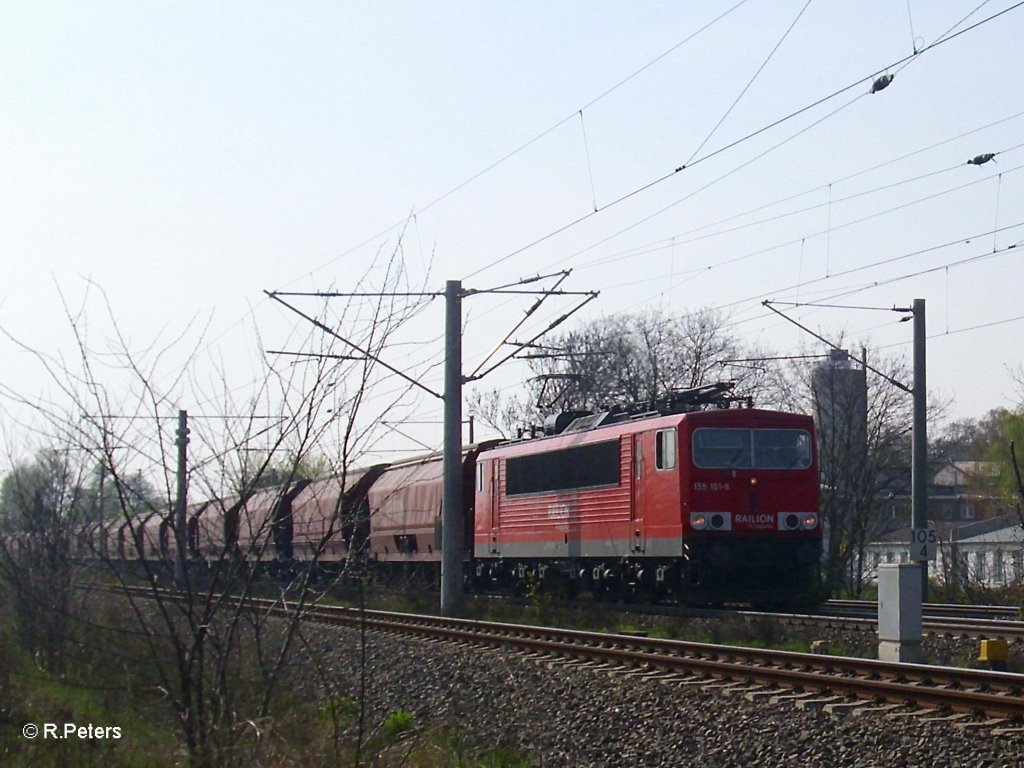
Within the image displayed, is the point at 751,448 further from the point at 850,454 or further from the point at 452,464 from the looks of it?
the point at 850,454

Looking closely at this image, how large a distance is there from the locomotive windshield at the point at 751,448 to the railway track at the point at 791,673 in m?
4.55

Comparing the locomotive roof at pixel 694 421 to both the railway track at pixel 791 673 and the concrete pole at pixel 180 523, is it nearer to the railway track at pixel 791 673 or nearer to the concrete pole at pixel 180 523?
the railway track at pixel 791 673

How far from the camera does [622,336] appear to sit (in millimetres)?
54562

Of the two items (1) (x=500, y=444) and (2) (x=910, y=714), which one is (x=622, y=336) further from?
(2) (x=910, y=714)

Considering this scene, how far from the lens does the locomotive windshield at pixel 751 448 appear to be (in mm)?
20688

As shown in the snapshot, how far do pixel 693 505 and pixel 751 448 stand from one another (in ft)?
5.17

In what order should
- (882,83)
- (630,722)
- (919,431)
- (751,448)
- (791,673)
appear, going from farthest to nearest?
1. (919,431)
2. (751,448)
3. (882,83)
4. (791,673)
5. (630,722)

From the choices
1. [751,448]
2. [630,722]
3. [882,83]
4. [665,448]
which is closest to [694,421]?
[665,448]

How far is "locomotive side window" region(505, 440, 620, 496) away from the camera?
22.5 meters

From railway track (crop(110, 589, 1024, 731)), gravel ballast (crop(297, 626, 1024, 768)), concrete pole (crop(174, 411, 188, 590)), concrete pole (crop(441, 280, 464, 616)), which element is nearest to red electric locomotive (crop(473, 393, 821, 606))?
concrete pole (crop(441, 280, 464, 616))

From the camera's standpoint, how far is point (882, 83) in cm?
1526

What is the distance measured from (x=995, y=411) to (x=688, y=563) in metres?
80.8

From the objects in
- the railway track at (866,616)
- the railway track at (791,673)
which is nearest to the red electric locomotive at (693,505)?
the railway track at (866,616)

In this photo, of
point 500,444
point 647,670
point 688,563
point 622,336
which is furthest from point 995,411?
point 647,670
